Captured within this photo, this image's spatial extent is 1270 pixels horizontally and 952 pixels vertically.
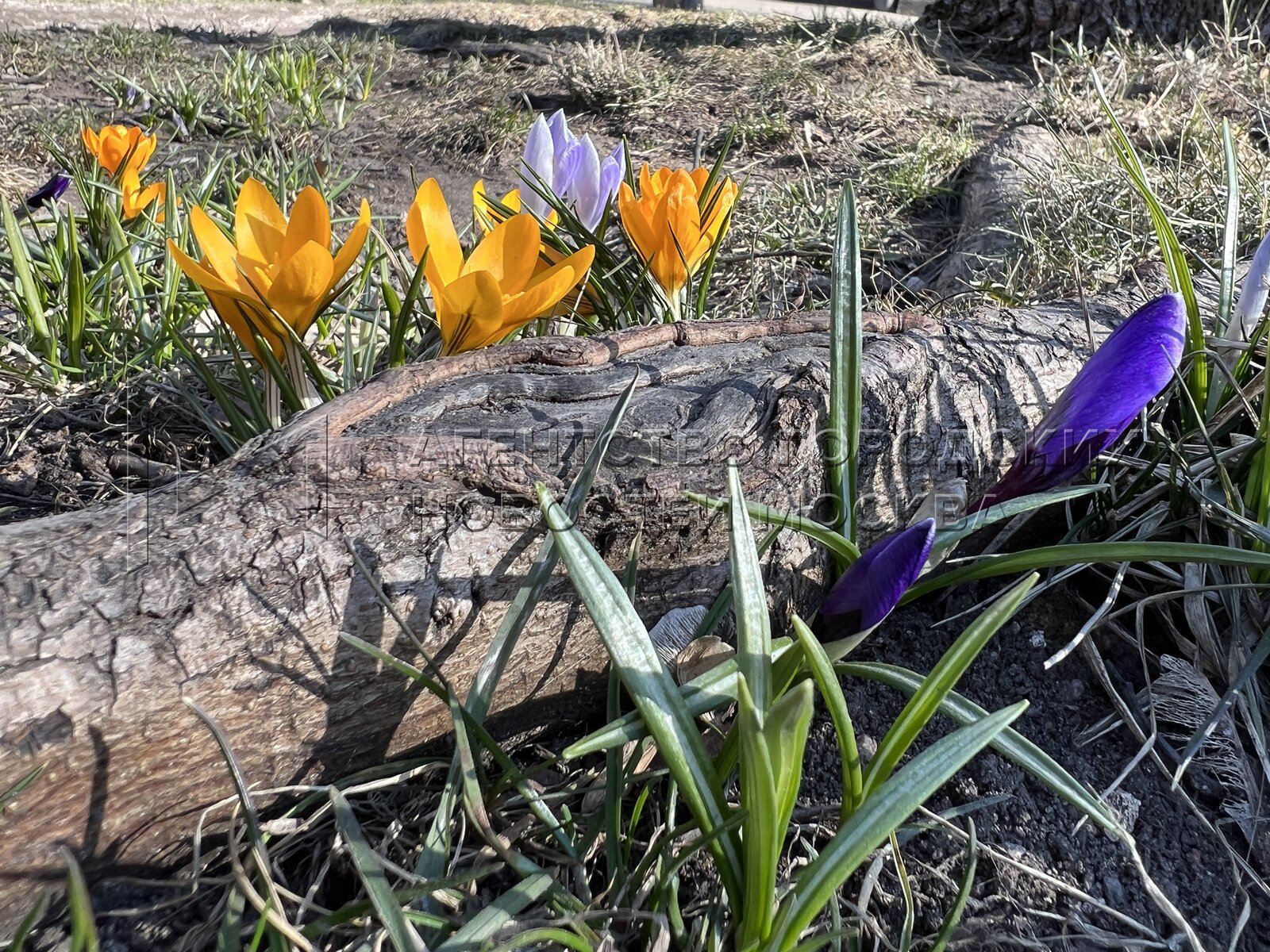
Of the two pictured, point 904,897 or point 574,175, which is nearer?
point 904,897

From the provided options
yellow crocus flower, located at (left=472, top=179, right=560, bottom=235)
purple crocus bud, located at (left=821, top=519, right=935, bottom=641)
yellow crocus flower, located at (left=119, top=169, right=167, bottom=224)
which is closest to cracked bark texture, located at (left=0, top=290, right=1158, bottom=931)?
purple crocus bud, located at (left=821, top=519, right=935, bottom=641)

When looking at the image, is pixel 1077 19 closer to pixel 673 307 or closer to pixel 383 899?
pixel 673 307

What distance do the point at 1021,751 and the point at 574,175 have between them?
115 centimetres

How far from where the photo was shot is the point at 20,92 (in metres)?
3.96

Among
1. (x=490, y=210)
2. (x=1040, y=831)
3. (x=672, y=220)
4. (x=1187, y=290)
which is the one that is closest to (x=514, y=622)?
(x=1040, y=831)

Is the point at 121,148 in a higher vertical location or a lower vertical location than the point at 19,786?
higher

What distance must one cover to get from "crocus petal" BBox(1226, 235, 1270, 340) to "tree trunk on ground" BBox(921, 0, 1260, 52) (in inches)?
125

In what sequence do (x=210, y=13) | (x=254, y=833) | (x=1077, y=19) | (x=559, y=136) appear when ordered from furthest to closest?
1. (x=210, y=13)
2. (x=1077, y=19)
3. (x=559, y=136)
4. (x=254, y=833)

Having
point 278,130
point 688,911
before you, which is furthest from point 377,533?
point 278,130

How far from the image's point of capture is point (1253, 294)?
3.75ft

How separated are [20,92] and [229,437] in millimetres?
3897

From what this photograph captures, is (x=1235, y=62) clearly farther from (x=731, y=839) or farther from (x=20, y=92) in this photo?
(x=20, y=92)

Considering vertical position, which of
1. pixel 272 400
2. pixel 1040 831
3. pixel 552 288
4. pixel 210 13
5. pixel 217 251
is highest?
pixel 210 13

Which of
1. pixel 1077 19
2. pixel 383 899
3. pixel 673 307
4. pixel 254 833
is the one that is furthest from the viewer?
pixel 1077 19
